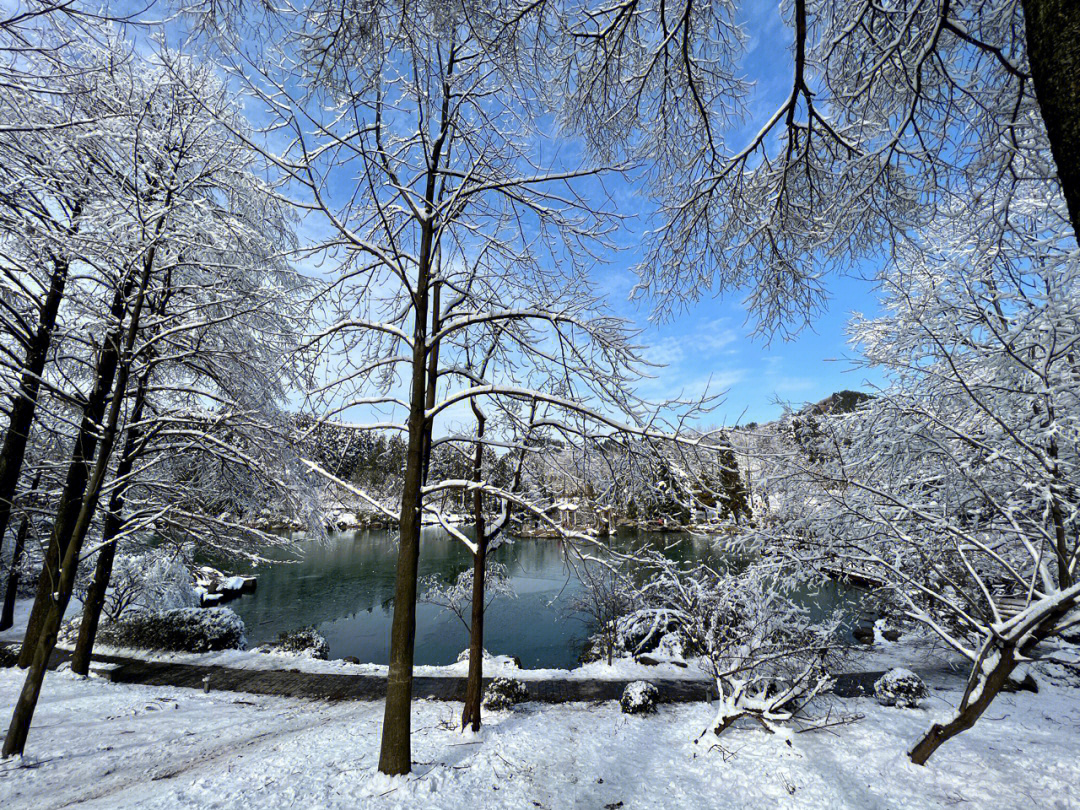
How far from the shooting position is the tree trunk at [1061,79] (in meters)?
1.76

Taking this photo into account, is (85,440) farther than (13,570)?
No

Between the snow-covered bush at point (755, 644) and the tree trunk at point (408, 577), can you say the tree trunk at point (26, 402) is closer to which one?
the tree trunk at point (408, 577)

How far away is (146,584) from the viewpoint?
43.9 ft

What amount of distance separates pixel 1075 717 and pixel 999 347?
6959 mm

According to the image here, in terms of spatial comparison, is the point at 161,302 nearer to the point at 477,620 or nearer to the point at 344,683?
the point at 477,620

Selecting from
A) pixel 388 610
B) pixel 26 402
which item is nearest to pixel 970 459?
pixel 26 402

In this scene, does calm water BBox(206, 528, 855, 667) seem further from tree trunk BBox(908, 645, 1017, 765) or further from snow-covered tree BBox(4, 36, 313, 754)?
tree trunk BBox(908, 645, 1017, 765)

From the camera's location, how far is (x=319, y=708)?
8312 millimetres

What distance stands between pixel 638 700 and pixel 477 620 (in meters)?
3.78

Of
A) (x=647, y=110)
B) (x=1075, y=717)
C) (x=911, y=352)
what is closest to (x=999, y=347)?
(x=911, y=352)

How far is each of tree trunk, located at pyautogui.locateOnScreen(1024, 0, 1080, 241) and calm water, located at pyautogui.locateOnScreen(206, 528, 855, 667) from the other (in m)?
8.40

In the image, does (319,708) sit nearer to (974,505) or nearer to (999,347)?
(974,505)

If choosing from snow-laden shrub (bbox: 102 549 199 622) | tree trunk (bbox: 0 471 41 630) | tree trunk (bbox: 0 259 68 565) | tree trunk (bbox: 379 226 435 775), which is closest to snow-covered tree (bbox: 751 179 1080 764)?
tree trunk (bbox: 379 226 435 775)

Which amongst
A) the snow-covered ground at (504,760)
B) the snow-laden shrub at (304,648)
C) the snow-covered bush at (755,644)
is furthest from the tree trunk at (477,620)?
the snow-laden shrub at (304,648)
